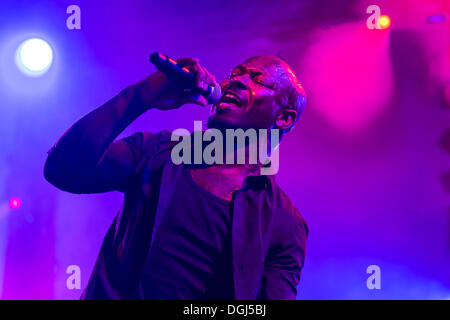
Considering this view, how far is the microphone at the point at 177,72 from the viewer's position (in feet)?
3.43

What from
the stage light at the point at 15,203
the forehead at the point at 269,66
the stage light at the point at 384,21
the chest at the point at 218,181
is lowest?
the chest at the point at 218,181

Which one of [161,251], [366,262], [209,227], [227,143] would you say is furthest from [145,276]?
[366,262]

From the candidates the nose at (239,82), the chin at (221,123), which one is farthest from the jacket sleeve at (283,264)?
the nose at (239,82)

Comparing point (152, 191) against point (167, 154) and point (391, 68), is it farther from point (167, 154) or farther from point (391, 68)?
point (391, 68)

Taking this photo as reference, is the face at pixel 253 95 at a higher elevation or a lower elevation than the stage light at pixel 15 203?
higher

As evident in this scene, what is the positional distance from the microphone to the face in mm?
294

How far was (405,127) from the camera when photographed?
2.34 metres

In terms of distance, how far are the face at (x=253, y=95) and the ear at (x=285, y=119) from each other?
0.03 metres

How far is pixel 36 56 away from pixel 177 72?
1682mm

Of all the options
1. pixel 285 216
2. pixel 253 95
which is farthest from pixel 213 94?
pixel 285 216

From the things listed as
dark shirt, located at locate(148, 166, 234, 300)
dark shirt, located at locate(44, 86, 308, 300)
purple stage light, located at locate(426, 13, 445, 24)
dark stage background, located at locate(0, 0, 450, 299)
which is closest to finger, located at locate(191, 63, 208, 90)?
dark shirt, located at locate(44, 86, 308, 300)

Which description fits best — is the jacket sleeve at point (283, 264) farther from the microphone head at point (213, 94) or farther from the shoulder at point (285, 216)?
the microphone head at point (213, 94)

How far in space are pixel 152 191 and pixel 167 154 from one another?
132 millimetres

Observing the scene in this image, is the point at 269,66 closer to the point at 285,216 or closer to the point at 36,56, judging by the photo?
the point at 285,216
